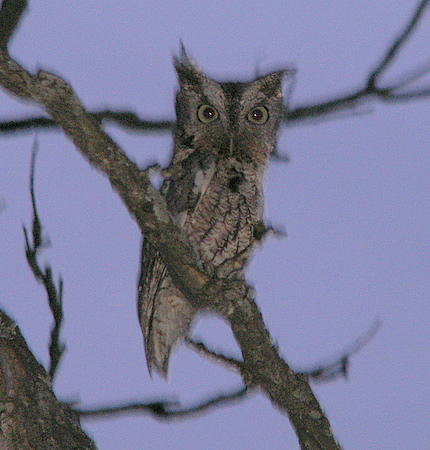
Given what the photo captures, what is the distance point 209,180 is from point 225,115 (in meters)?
0.30

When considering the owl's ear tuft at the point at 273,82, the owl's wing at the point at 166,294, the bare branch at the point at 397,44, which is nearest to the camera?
the bare branch at the point at 397,44

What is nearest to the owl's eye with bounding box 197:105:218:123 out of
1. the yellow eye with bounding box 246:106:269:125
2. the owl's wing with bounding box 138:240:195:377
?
the yellow eye with bounding box 246:106:269:125

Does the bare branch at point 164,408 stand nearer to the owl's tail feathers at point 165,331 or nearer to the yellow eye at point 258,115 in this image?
the owl's tail feathers at point 165,331

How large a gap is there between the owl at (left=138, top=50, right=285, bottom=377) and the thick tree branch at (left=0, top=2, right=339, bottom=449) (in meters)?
0.60

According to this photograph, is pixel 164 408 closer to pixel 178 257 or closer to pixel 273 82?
pixel 178 257

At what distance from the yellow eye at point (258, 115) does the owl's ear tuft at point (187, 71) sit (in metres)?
0.24

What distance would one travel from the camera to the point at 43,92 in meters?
1.56

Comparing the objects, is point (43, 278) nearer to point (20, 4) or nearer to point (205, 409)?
point (205, 409)

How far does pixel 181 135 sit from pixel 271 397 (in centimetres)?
127

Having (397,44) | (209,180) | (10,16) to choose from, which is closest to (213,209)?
(209,180)

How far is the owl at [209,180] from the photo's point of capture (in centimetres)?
248

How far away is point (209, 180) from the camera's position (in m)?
2.48

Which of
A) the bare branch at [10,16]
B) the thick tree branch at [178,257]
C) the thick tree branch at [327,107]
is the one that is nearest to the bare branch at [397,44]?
the thick tree branch at [327,107]

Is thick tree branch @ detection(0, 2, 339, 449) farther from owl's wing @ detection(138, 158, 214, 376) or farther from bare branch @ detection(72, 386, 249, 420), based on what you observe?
owl's wing @ detection(138, 158, 214, 376)
